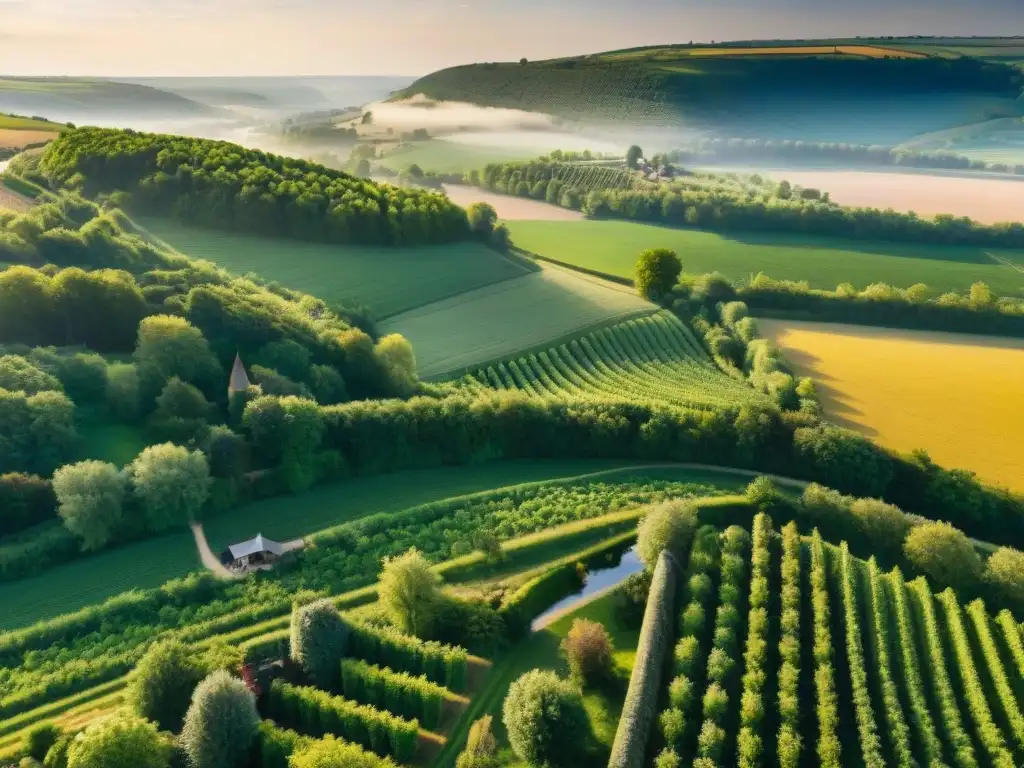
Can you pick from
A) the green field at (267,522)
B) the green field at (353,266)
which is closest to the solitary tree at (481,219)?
the green field at (353,266)

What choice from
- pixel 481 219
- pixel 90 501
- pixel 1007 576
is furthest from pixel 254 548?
pixel 481 219

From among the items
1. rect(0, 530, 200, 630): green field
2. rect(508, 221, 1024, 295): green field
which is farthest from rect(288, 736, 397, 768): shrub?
rect(508, 221, 1024, 295): green field

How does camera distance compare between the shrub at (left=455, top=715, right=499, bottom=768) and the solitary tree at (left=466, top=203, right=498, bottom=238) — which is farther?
the solitary tree at (left=466, top=203, right=498, bottom=238)

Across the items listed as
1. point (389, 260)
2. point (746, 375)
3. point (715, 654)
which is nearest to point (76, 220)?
point (389, 260)

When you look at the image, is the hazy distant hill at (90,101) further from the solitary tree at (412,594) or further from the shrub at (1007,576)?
the shrub at (1007,576)

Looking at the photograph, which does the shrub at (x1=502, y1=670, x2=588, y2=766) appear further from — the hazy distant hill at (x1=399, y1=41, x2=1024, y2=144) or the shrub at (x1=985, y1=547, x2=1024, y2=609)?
the hazy distant hill at (x1=399, y1=41, x2=1024, y2=144)

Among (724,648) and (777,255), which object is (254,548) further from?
(777,255)
